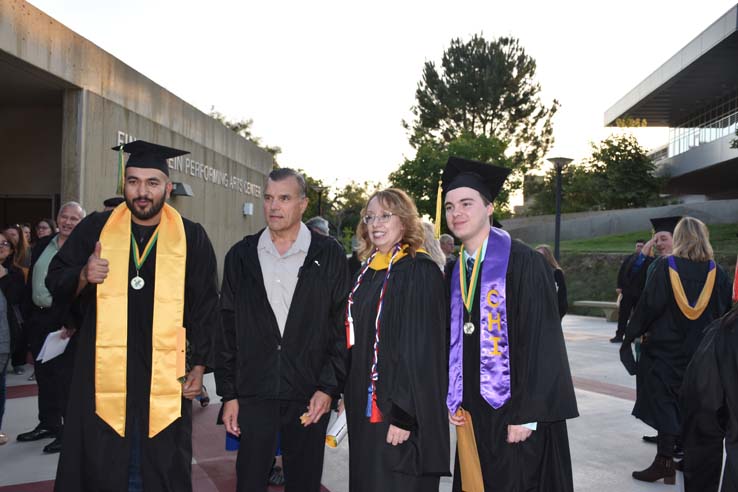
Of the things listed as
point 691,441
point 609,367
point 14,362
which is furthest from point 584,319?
point 691,441

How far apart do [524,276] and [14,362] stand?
582 cm

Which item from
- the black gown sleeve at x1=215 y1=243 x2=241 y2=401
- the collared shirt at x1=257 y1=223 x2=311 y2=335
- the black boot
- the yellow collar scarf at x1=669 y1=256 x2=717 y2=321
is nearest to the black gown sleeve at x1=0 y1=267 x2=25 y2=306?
the black gown sleeve at x1=215 y1=243 x2=241 y2=401

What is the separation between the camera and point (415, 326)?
2.90 m

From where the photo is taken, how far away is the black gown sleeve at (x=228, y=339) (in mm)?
3156

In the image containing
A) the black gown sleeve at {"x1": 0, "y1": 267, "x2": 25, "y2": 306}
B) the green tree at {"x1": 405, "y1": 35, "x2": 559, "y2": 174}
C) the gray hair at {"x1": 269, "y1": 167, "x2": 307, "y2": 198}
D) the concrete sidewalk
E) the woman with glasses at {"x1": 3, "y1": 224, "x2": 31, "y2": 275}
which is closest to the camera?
the gray hair at {"x1": 269, "y1": 167, "x2": 307, "y2": 198}

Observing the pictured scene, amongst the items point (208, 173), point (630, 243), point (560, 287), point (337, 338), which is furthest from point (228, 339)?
point (630, 243)

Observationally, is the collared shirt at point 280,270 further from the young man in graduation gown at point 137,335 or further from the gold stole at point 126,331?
the gold stole at point 126,331

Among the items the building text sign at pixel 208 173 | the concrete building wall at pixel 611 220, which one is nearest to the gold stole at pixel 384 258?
the building text sign at pixel 208 173

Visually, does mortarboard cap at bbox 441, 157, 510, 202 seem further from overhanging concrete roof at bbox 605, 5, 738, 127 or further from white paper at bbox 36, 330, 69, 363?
overhanging concrete roof at bbox 605, 5, 738, 127

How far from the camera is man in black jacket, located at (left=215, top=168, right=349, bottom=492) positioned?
10.3 feet

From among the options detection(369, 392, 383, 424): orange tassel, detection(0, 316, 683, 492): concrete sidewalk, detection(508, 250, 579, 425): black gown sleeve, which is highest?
detection(508, 250, 579, 425): black gown sleeve

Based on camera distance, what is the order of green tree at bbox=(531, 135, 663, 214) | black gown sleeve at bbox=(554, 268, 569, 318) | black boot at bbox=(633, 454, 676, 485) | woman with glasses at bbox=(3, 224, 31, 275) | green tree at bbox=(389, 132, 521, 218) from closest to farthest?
black boot at bbox=(633, 454, 676, 485), woman with glasses at bbox=(3, 224, 31, 275), black gown sleeve at bbox=(554, 268, 569, 318), green tree at bbox=(531, 135, 663, 214), green tree at bbox=(389, 132, 521, 218)

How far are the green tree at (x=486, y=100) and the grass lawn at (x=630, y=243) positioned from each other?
1813cm

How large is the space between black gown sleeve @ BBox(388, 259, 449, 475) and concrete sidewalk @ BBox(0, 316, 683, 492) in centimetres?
181
